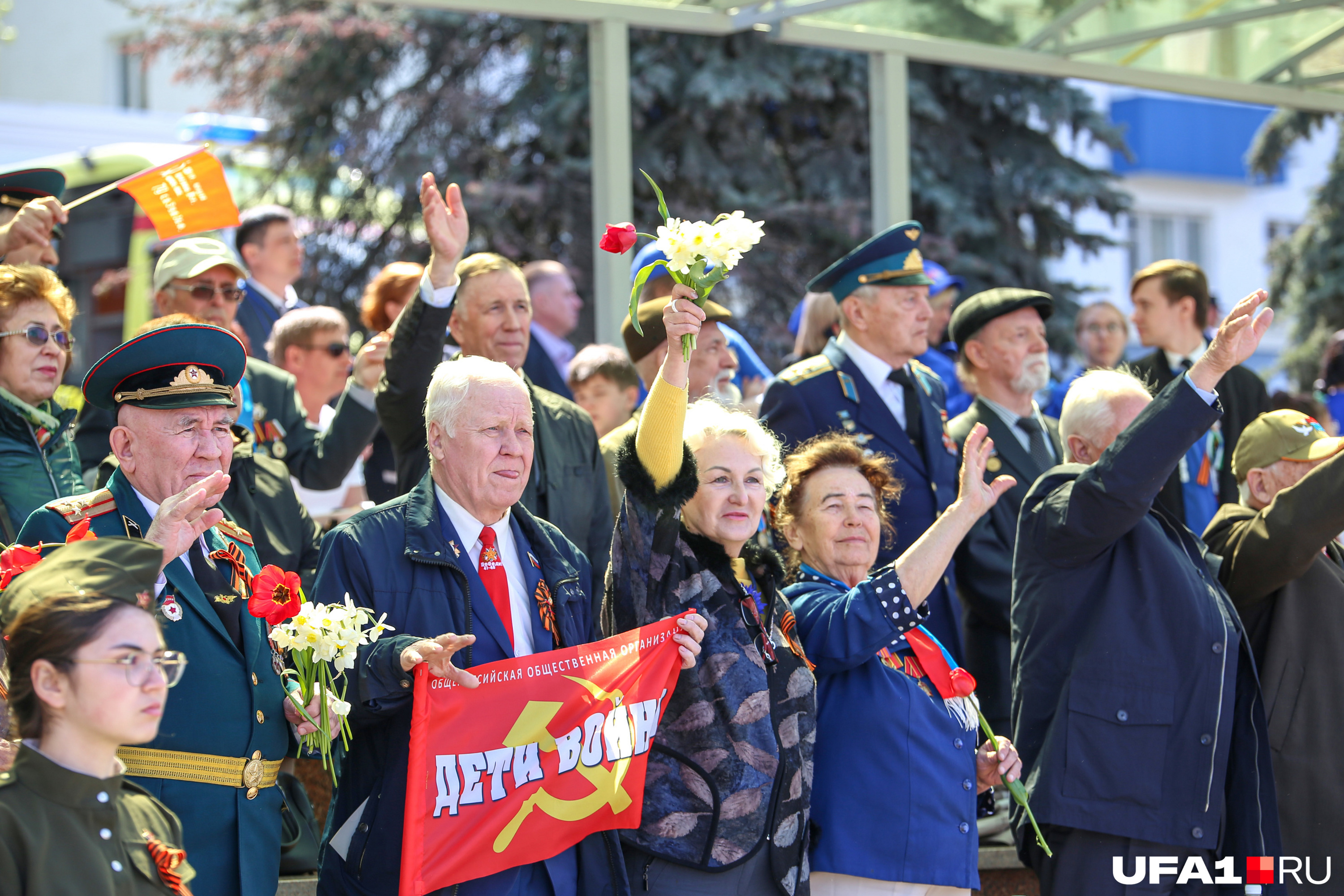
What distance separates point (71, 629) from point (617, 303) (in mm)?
4897

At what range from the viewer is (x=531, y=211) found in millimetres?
12391

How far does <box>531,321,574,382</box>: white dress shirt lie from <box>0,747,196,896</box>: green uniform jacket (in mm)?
4541

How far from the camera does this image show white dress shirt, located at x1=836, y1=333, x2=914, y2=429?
5.62 meters

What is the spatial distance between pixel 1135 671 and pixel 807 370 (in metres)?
1.76

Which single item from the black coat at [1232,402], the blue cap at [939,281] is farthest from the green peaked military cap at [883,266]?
the blue cap at [939,281]

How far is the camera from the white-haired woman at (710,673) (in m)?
3.77

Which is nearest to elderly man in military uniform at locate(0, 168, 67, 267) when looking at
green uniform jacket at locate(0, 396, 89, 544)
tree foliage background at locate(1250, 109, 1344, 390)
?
green uniform jacket at locate(0, 396, 89, 544)

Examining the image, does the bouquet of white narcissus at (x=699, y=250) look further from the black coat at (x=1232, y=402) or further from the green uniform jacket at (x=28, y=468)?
the black coat at (x=1232, y=402)

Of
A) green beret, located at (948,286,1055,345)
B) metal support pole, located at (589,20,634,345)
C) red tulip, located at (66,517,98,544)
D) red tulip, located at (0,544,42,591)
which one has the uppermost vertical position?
metal support pole, located at (589,20,634,345)

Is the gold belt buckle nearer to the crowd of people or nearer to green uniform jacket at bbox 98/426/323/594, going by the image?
the crowd of people

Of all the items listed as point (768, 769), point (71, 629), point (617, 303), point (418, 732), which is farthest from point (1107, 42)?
point (71, 629)

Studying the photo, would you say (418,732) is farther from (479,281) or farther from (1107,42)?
(1107,42)

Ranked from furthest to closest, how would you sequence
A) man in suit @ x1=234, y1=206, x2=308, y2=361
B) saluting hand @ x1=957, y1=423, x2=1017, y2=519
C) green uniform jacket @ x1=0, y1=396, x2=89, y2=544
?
1. man in suit @ x1=234, y1=206, x2=308, y2=361
2. saluting hand @ x1=957, y1=423, x2=1017, y2=519
3. green uniform jacket @ x1=0, y1=396, x2=89, y2=544

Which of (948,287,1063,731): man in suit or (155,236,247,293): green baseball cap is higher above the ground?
(155,236,247,293): green baseball cap
